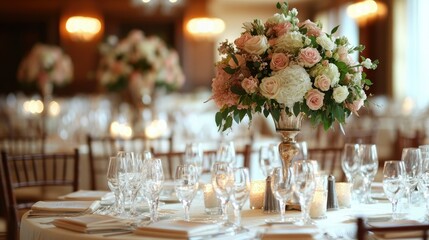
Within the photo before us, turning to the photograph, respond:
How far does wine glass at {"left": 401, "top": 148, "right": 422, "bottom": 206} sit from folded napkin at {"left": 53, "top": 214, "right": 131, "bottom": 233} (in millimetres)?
1217

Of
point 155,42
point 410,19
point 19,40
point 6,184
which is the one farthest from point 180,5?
point 6,184

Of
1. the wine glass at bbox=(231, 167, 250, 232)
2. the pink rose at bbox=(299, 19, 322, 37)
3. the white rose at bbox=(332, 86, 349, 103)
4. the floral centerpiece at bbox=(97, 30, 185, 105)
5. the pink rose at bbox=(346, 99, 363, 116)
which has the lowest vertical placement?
the wine glass at bbox=(231, 167, 250, 232)

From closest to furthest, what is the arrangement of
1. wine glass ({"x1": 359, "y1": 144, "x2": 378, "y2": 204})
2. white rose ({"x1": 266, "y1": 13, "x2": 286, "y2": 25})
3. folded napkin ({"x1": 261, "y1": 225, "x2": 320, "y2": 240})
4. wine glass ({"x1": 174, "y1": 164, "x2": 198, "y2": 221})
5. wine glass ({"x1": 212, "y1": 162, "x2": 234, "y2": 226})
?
folded napkin ({"x1": 261, "y1": 225, "x2": 320, "y2": 240}) < wine glass ({"x1": 212, "y1": 162, "x2": 234, "y2": 226}) < wine glass ({"x1": 174, "y1": 164, "x2": 198, "y2": 221}) < white rose ({"x1": 266, "y1": 13, "x2": 286, "y2": 25}) < wine glass ({"x1": 359, "y1": 144, "x2": 378, "y2": 204})

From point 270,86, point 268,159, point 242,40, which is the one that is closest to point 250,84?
point 270,86

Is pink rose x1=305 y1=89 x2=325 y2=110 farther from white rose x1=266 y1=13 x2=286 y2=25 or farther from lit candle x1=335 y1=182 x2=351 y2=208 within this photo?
lit candle x1=335 y1=182 x2=351 y2=208

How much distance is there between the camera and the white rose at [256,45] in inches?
123

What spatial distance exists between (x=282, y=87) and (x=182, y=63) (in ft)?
44.1

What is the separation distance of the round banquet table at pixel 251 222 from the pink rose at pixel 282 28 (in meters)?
0.75

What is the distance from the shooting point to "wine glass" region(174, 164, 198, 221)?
301 centimetres

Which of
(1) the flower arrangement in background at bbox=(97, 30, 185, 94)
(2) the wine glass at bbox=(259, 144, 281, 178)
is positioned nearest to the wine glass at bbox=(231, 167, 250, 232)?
(2) the wine glass at bbox=(259, 144, 281, 178)

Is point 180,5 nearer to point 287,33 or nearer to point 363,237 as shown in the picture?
point 287,33

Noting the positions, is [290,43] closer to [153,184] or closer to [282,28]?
[282,28]

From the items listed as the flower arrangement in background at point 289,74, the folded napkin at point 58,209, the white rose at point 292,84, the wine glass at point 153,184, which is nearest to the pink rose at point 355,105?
the flower arrangement in background at point 289,74

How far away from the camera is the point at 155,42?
7.86 metres
